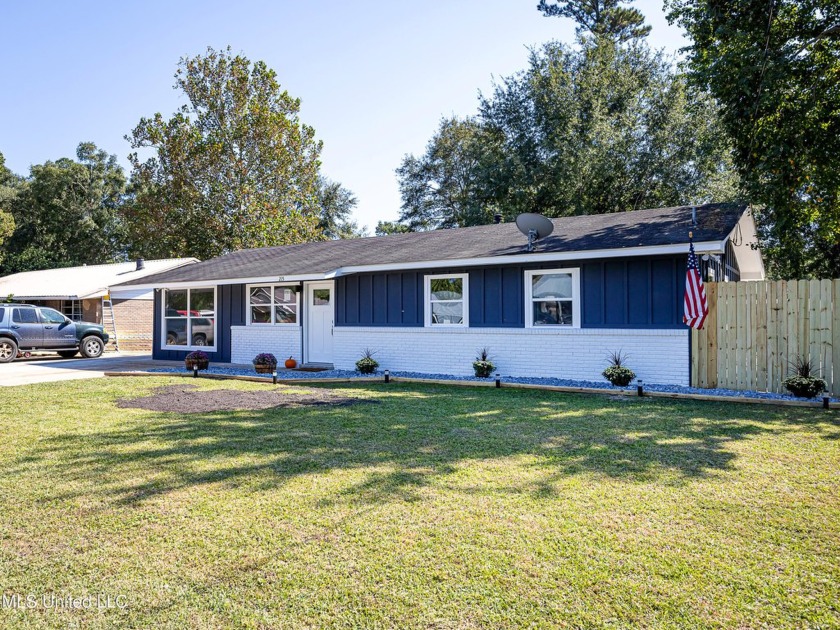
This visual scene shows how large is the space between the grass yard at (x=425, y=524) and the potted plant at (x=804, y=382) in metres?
2.05

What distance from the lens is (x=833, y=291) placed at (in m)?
9.37

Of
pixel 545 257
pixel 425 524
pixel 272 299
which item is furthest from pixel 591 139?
pixel 425 524

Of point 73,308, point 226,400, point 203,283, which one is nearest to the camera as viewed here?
point 226,400

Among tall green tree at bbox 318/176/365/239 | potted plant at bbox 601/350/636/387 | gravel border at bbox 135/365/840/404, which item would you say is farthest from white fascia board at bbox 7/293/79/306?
potted plant at bbox 601/350/636/387

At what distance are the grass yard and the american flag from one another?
9.32 feet

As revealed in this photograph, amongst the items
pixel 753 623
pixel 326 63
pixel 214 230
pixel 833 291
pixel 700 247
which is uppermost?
pixel 326 63

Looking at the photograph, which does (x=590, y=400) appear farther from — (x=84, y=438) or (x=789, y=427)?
(x=84, y=438)

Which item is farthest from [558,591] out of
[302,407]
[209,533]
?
[302,407]

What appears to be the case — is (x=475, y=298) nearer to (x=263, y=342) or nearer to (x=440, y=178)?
(x=263, y=342)

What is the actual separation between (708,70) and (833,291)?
225 inches

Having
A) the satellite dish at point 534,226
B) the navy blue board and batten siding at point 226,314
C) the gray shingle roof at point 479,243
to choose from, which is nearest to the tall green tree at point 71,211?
the gray shingle roof at point 479,243

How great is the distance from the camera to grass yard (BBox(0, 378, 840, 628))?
9.35 feet

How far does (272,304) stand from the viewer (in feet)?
51.8

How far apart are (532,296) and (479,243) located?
2.42m
